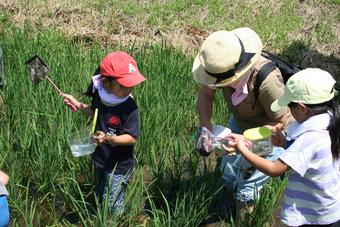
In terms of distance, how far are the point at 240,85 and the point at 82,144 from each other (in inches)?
34.3

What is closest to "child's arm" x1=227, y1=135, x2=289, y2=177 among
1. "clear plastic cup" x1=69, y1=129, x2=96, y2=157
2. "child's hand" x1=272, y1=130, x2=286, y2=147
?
"child's hand" x1=272, y1=130, x2=286, y2=147

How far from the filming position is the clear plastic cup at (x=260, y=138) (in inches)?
87.5

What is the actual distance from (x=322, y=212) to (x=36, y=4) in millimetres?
4948

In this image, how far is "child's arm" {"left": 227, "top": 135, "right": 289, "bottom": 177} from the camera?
6.71 feet

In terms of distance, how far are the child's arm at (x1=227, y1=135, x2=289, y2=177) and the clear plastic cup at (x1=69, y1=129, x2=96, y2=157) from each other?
0.74m

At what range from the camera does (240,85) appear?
2.35 metres

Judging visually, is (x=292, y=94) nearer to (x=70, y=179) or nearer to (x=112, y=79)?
(x=112, y=79)

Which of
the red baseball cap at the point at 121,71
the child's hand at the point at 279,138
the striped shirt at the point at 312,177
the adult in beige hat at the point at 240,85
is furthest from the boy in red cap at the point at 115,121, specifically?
the striped shirt at the point at 312,177

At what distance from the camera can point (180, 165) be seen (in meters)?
2.93

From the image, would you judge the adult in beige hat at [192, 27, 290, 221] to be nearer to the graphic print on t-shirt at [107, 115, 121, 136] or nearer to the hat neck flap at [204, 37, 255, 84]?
the hat neck flap at [204, 37, 255, 84]

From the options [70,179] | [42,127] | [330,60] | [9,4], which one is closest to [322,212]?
[70,179]

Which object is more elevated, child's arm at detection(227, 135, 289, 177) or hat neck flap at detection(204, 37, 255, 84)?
hat neck flap at detection(204, 37, 255, 84)

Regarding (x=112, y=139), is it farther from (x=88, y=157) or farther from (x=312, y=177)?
(x=312, y=177)

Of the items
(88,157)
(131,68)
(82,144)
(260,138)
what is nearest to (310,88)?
(260,138)
